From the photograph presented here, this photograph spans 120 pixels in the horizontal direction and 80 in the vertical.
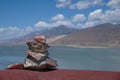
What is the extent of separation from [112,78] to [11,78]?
139 centimetres

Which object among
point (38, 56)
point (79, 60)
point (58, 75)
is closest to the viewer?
point (58, 75)

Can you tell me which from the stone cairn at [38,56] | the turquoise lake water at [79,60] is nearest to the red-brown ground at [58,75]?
the stone cairn at [38,56]

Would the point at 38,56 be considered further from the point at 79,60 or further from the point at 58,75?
the point at 79,60

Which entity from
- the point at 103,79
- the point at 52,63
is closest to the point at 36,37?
the point at 52,63

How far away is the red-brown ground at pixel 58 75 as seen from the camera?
4.07 m

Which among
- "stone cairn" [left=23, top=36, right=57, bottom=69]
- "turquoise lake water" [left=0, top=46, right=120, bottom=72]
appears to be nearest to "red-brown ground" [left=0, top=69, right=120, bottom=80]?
"stone cairn" [left=23, top=36, right=57, bottom=69]

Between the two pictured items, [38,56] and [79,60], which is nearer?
[38,56]

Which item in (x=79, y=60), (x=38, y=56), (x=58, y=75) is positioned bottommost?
(x=58, y=75)

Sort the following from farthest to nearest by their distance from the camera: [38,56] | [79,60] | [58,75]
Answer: [79,60]
[38,56]
[58,75]

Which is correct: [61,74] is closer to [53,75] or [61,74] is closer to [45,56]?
[53,75]

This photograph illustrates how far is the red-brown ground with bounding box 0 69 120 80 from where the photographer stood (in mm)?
A: 4067

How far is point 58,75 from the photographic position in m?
4.20

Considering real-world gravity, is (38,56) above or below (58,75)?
above

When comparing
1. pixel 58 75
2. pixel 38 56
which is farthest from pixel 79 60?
pixel 58 75
